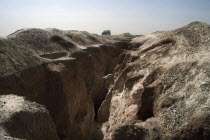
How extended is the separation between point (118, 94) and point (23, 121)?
10050 millimetres

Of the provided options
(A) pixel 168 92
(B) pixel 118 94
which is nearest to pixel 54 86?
(B) pixel 118 94

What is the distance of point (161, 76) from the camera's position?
13758mm

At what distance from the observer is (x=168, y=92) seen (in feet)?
40.3

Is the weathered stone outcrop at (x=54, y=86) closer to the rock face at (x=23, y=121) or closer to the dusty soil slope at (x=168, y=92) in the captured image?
the dusty soil slope at (x=168, y=92)

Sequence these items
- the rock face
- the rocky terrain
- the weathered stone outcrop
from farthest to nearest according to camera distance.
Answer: the weathered stone outcrop, the rocky terrain, the rock face

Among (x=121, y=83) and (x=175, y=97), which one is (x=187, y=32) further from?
(x=175, y=97)

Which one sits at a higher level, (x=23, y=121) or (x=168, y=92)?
(x=168, y=92)

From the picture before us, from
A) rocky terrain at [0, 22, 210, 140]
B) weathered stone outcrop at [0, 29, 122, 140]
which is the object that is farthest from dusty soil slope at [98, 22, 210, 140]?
weathered stone outcrop at [0, 29, 122, 140]

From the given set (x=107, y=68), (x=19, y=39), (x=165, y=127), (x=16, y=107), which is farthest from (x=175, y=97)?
(x=107, y=68)

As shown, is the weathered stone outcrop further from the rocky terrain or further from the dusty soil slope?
the dusty soil slope

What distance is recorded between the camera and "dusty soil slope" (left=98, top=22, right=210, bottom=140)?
9898mm

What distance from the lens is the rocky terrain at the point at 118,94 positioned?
9820 mm

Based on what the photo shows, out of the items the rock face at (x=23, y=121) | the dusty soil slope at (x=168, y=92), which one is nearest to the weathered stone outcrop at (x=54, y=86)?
the dusty soil slope at (x=168, y=92)

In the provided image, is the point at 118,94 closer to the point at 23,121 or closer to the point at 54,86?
the point at 54,86
